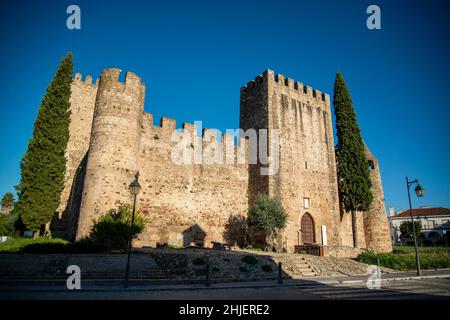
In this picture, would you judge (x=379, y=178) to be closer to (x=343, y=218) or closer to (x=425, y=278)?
(x=343, y=218)

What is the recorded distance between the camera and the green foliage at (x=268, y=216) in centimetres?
1927

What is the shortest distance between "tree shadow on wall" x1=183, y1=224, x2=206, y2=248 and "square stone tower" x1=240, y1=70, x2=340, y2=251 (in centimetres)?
541

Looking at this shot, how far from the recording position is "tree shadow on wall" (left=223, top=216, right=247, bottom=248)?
70.7 ft

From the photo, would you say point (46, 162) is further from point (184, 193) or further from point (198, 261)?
point (198, 261)

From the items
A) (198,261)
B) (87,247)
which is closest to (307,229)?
(198,261)

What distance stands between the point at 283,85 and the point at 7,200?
51829 mm

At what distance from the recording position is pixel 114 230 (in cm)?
1345

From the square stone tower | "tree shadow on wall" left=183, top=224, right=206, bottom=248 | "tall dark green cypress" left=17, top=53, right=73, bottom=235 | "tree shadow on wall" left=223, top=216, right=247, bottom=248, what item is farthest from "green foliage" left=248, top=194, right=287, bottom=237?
"tall dark green cypress" left=17, top=53, right=73, bottom=235

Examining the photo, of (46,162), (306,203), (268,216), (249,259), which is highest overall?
(46,162)

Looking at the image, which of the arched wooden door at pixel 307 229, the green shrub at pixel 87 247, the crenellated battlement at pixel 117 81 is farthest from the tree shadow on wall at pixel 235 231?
the crenellated battlement at pixel 117 81
